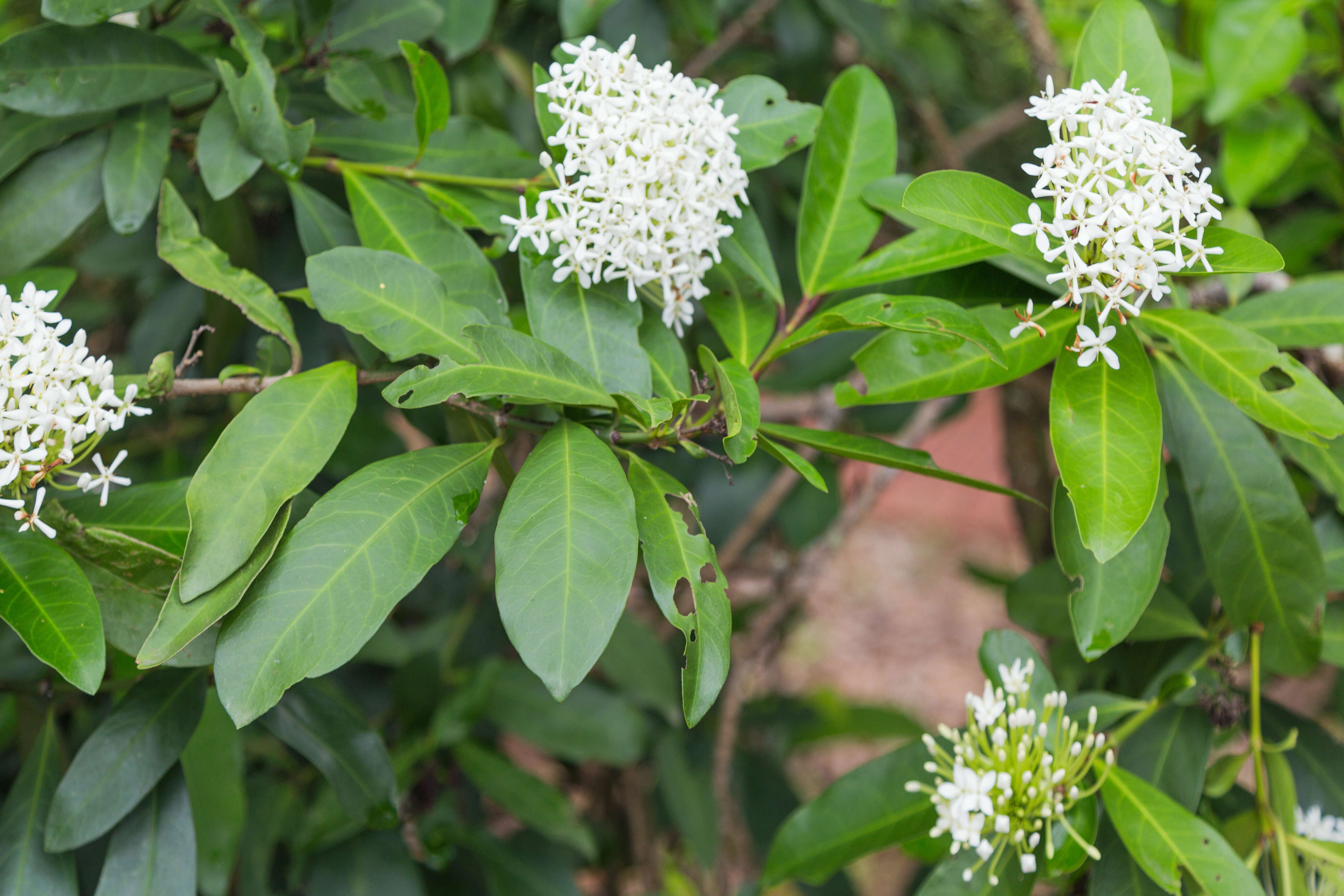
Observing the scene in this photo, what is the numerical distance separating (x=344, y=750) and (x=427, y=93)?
1.88ft

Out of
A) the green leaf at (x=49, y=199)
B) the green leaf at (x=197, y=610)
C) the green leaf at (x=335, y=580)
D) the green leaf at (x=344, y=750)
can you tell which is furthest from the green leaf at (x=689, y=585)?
the green leaf at (x=49, y=199)

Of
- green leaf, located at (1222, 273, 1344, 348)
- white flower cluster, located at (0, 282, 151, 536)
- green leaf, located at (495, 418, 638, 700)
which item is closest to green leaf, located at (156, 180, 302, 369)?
white flower cluster, located at (0, 282, 151, 536)

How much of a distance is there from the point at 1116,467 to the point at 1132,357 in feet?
0.33

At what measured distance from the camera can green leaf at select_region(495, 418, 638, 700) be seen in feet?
1.75

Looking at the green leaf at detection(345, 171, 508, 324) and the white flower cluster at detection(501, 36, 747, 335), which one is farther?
the green leaf at detection(345, 171, 508, 324)

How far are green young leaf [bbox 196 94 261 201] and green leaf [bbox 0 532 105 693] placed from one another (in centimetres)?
31

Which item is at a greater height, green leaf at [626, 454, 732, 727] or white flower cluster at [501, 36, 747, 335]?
white flower cluster at [501, 36, 747, 335]

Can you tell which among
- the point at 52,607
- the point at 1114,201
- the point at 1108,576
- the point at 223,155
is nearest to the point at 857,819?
the point at 1108,576

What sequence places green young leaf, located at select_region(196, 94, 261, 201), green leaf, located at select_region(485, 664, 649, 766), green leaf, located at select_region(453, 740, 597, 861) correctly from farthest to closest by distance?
green leaf, located at select_region(485, 664, 649, 766)
green leaf, located at select_region(453, 740, 597, 861)
green young leaf, located at select_region(196, 94, 261, 201)

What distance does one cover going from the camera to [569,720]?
48.8 inches

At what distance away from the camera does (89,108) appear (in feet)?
2.56

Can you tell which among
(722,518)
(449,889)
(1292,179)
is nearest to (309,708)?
(449,889)

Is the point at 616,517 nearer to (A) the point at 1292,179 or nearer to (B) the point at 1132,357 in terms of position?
(B) the point at 1132,357

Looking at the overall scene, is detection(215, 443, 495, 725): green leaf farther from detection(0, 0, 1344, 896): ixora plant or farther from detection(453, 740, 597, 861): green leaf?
detection(453, 740, 597, 861): green leaf
